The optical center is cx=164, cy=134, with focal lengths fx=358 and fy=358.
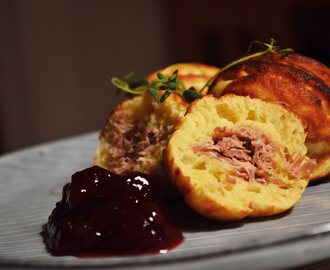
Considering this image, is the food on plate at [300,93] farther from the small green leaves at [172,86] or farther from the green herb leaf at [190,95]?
the small green leaves at [172,86]

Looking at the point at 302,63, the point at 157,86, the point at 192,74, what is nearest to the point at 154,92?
the point at 157,86

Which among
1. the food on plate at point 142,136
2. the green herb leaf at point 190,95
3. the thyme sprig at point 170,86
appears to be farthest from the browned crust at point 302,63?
the food on plate at point 142,136

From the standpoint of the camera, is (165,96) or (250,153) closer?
(250,153)

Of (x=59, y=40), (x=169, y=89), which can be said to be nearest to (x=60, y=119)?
(x=59, y=40)

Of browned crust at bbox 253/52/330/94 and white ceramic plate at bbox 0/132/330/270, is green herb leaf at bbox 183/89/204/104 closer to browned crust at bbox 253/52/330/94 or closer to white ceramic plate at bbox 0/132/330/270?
browned crust at bbox 253/52/330/94

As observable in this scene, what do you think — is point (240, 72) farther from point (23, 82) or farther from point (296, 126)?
point (23, 82)

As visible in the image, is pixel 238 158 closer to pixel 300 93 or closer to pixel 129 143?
pixel 300 93

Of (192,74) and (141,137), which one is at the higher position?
(192,74)

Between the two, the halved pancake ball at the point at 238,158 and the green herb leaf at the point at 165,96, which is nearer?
the halved pancake ball at the point at 238,158

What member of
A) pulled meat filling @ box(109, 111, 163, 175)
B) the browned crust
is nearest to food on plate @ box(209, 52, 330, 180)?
the browned crust
